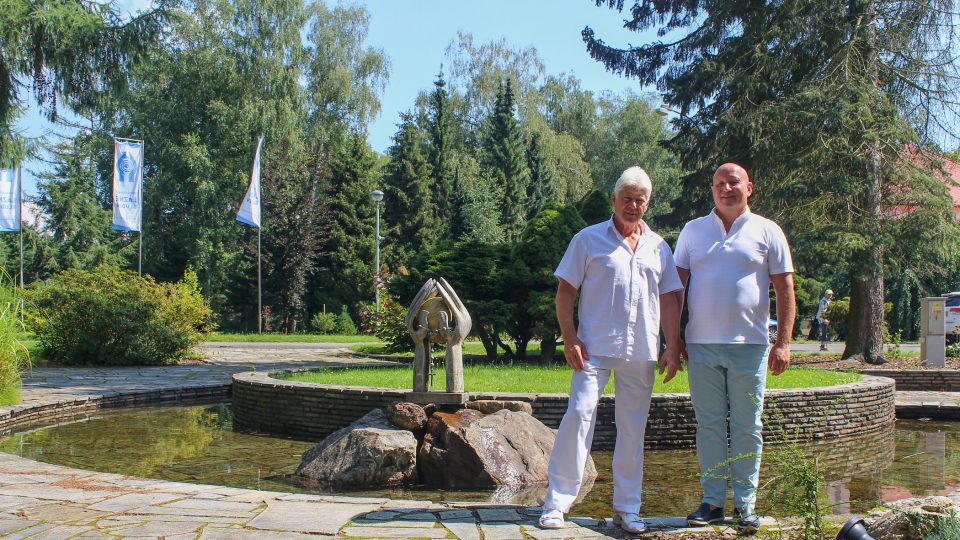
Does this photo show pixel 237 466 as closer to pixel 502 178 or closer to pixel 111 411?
pixel 111 411

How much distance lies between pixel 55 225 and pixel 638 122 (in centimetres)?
3439

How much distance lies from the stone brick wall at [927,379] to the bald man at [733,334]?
416 inches

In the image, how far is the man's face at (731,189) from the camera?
4.66m

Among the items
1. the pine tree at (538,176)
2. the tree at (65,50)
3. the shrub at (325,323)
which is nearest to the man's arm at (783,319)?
the tree at (65,50)

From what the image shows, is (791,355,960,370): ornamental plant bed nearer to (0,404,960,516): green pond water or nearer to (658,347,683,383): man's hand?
(0,404,960,516): green pond water

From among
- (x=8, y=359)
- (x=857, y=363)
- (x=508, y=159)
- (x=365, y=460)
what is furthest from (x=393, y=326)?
(x=508, y=159)

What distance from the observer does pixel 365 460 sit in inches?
269

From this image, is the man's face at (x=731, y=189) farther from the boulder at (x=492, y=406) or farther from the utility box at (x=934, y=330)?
the utility box at (x=934, y=330)

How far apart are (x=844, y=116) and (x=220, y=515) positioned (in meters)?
14.2

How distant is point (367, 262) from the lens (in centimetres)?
3991

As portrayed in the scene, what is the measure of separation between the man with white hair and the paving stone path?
0.81 feet

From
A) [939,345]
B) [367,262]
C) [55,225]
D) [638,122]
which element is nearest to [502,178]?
[367,262]

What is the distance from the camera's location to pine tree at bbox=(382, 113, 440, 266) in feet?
141

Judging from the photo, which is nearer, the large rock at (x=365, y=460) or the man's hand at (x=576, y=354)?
the man's hand at (x=576, y=354)
